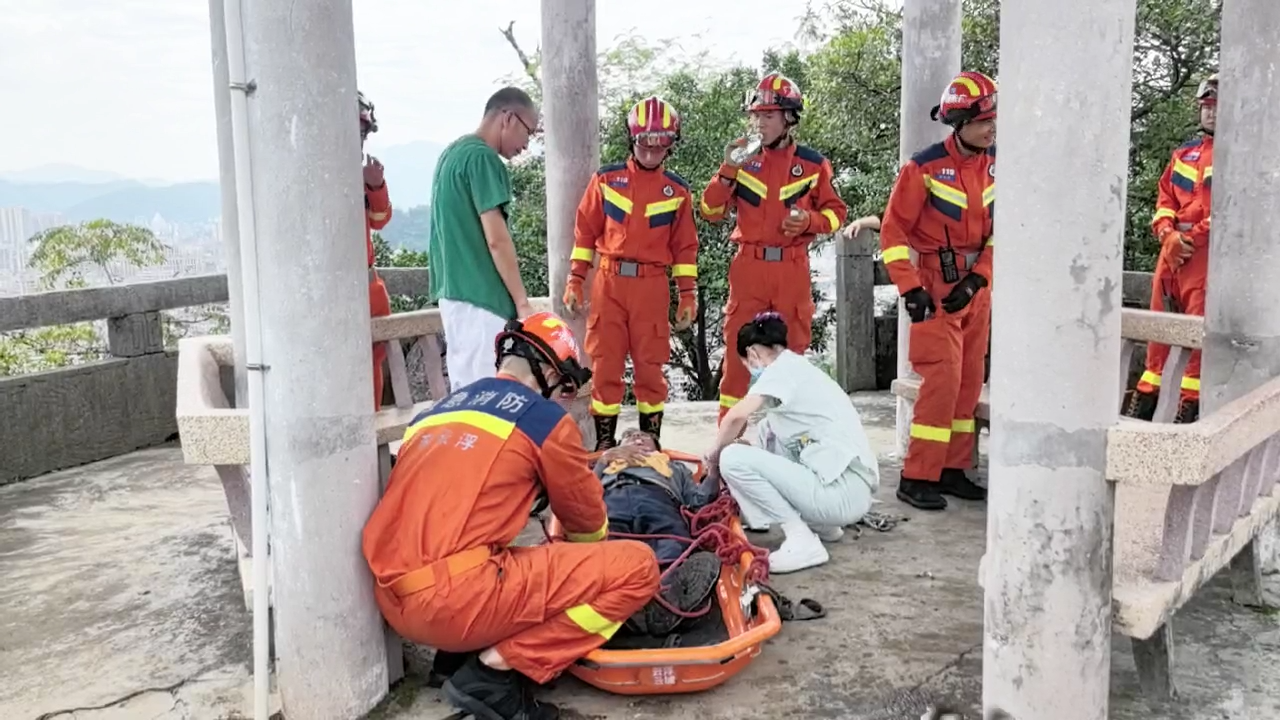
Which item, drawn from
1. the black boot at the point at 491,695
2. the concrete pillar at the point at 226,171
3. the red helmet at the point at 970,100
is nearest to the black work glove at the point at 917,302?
the red helmet at the point at 970,100

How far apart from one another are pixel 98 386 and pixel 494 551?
493 centimetres

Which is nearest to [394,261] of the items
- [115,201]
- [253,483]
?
[115,201]

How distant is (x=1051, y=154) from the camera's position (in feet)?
8.60

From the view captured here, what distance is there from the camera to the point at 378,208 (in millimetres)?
6059

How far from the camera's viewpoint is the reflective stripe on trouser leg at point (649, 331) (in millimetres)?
5969

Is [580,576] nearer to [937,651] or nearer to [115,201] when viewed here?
[937,651]

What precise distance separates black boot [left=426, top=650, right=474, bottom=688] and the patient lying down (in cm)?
59

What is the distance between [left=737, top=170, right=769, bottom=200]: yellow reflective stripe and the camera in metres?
6.04

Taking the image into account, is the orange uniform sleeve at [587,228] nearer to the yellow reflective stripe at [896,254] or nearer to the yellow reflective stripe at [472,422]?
the yellow reflective stripe at [896,254]

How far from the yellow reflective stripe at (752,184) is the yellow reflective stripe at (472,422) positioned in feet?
10.3

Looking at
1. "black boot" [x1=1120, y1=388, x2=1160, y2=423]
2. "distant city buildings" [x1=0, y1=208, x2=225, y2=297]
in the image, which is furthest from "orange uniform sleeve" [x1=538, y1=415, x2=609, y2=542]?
"distant city buildings" [x1=0, y1=208, x2=225, y2=297]

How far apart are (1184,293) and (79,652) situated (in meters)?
5.86

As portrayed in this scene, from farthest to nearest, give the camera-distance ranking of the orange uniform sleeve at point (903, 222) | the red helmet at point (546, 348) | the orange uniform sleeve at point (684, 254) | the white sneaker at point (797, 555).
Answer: the orange uniform sleeve at point (684, 254) < the orange uniform sleeve at point (903, 222) < the white sneaker at point (797, 555) < the red helmet at point (546, 348)

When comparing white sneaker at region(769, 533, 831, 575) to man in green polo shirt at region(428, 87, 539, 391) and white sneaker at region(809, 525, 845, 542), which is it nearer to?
white sneaker at region(809, 525, 845, 542)
